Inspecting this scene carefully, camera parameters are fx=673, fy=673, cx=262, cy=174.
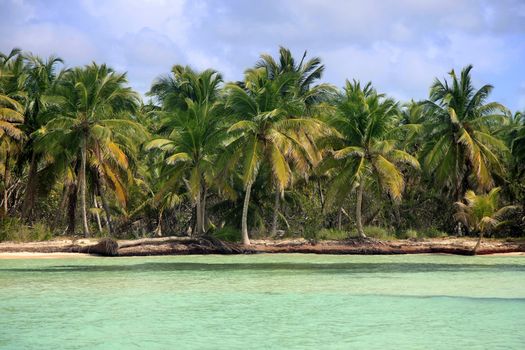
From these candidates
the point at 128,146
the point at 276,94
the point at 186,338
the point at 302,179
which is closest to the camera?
the point at 186,338

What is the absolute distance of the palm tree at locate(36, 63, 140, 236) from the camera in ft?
97.0

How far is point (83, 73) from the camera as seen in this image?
30641 millimetres

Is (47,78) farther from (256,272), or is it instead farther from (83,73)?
(256,272)

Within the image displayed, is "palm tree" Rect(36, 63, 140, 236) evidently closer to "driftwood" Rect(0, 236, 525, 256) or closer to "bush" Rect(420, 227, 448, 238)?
"driftwood" Rect(0, 236, 525, 256)

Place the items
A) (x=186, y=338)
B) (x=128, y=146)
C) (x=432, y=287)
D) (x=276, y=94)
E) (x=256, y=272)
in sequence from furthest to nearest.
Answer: (x=128, y=146) < (x=276, y=94) < (x=256, y=272) < (x=432, y=287) < (x=186, y=338)

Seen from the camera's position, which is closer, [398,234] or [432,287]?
[432,287]

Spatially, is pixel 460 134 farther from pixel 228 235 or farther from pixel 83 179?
pixel 83 179

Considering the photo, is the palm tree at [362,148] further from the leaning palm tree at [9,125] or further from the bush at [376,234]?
the leaning palm tree at [9,125]

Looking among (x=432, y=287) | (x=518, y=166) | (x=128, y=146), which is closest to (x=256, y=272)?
(x=432, y=287)

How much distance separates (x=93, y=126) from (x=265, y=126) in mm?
7581

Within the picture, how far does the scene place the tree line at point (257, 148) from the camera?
29156 mm

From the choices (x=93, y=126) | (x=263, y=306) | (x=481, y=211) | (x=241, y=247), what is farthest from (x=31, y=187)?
(x=263, y=306)

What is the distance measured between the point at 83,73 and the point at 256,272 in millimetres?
14816

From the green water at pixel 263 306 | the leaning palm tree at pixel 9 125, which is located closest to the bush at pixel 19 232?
the leaning palm tree at pixel 9 125
